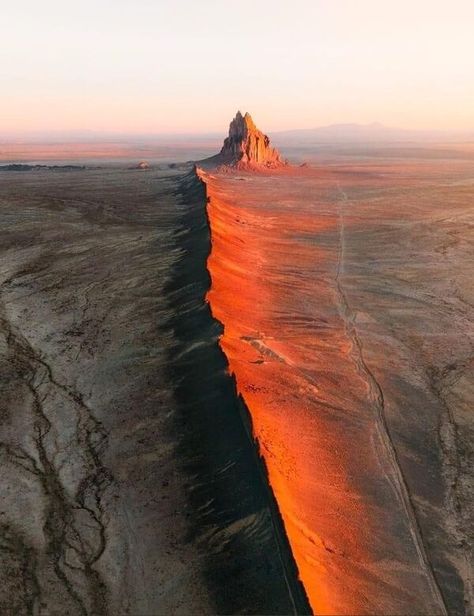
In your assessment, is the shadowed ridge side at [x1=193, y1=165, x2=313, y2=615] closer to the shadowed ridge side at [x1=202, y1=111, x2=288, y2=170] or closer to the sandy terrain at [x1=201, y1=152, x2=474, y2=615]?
the sandy terrain at [x1=201, y1=152, x2=474, y2=615]

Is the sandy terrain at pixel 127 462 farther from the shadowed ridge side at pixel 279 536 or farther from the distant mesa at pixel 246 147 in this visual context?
the distant mesa at pixel 246 147

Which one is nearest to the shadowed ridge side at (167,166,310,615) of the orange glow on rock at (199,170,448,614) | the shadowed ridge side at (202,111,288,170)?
the orange glow on rock at (199,170,448,614)

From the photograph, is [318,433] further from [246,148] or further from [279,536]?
[246,148]

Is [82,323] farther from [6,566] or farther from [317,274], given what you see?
[317,274]

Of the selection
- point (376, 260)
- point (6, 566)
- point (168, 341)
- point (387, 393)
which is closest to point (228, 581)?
point (6, 566)

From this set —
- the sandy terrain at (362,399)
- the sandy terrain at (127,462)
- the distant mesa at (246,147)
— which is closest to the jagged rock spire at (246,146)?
the distant mesa at (246,147)

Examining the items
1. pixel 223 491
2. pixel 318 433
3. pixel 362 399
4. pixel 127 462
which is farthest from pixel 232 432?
pixel 362 399

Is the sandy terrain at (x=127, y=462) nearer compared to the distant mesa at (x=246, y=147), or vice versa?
the sandy terrain at (x=127, y=462)
